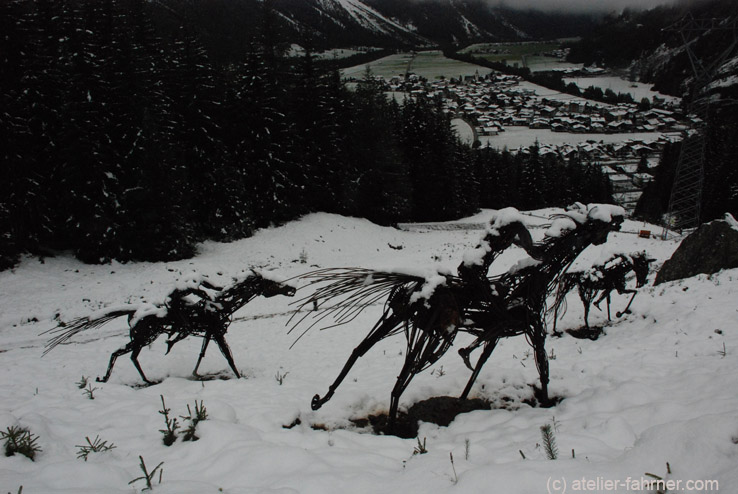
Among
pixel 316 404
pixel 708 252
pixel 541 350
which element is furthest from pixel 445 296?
pixel 708 252

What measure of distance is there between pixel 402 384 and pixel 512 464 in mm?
1100

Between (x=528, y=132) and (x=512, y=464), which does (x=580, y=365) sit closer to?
(x=512, y=464)

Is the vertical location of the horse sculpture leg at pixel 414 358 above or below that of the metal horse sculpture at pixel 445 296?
below

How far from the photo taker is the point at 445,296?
106 inches

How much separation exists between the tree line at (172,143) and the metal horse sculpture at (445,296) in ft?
74.7

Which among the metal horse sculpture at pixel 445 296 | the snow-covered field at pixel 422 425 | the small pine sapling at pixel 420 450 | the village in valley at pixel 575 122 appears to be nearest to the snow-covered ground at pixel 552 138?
the village in valley at pixel 575 122

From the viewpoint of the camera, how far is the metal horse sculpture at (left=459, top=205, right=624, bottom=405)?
3037mm

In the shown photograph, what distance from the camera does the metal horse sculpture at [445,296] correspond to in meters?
2.69

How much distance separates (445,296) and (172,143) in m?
26.3

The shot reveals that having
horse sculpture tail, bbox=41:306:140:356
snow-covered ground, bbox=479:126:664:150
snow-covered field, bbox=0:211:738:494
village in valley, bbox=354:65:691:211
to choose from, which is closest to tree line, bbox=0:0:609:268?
snow-covered field, bbox=0:211:738:494

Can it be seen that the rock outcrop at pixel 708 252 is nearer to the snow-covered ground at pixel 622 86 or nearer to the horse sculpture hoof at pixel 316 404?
the horse sculpture hoof at pixel 316 404

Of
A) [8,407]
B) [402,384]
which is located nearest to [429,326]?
[402,384]

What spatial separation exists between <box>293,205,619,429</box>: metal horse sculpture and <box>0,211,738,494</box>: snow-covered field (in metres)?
0.22

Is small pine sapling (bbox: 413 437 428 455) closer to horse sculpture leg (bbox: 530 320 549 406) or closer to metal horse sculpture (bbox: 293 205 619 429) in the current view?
metal horse sculpture (bbox: 293 205 619 429)
